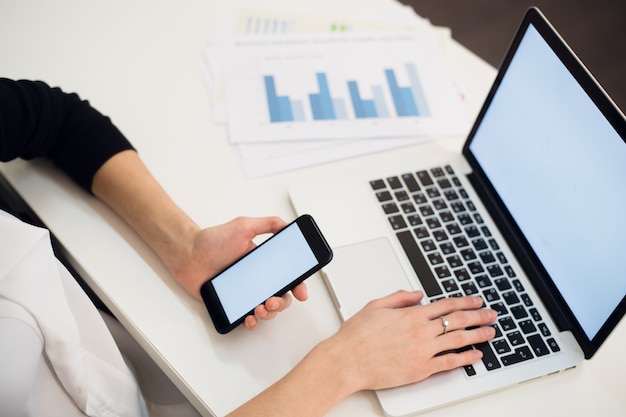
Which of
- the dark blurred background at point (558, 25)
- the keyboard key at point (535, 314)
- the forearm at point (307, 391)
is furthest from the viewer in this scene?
the dark blurred background at point (558, 25)


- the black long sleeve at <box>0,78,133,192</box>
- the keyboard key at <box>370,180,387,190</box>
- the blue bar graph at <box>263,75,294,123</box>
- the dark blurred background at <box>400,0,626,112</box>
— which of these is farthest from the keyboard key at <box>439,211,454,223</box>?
the dark blurred background at <box>400,0,626,112</box>

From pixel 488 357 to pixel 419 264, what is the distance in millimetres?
155

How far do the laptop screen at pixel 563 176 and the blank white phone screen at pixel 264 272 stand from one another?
1.06ft

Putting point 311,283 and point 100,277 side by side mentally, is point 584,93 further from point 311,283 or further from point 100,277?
point 100,277

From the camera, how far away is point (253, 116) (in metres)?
0.93

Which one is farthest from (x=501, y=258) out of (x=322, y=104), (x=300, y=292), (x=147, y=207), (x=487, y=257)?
(x=147, y=207)

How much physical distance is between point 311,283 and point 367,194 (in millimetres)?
177

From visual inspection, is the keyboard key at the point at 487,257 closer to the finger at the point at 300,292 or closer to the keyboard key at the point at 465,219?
the keyboard key at the point at 465,219

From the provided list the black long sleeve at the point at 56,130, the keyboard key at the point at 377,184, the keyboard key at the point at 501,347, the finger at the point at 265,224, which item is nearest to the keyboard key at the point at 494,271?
the keyboard key at the point at 501,347

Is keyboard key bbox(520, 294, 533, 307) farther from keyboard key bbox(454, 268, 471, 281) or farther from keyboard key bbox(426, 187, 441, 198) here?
keyboard key bbox(426, 187, 441, 198)

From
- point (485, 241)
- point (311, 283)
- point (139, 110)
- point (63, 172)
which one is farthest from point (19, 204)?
point (485, 241)

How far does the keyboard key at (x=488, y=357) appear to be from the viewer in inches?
26.5

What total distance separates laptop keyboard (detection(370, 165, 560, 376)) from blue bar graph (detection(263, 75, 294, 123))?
21cm

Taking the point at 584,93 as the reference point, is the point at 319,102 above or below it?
below
